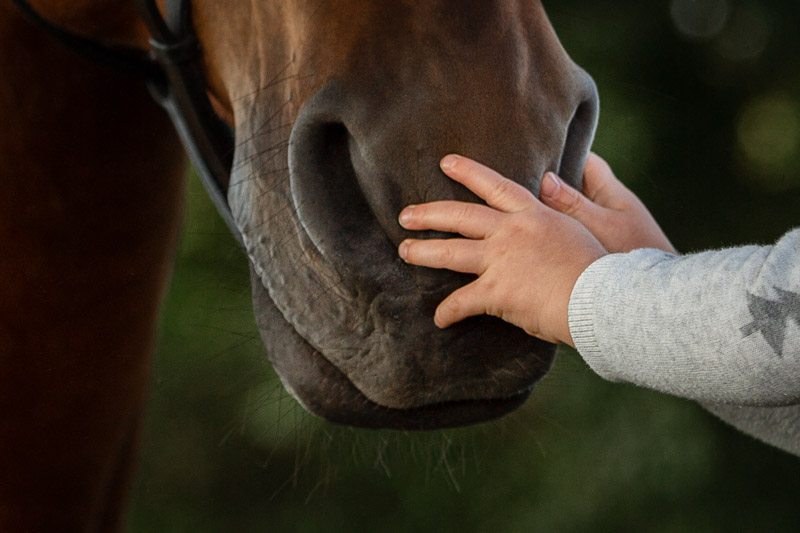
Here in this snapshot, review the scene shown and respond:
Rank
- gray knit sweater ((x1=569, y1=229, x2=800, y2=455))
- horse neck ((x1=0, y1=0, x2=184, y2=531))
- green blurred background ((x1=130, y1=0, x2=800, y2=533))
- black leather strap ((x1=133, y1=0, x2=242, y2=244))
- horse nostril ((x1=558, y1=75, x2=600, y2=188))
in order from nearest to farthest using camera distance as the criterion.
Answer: gray knit sweater ((x1=569, y1=229, x2=800, y2=455))
horse nostril ((x1=558, y1=75, x2=600, y2=188))
black leather strap ((x1=133, y1=0, x2=242, y2=244))
horse neck ((x1=0, y1=0, x2=184, y2=531))
green blurred background ((x1=130, y1=0, x2=800, y2=533))

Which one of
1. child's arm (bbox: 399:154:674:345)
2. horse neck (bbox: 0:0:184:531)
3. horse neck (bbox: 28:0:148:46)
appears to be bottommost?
horse neck (bbox: 0:0:184:531)

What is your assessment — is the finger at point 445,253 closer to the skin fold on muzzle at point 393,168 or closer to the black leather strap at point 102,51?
the skin fold on muzzle at point 393,168

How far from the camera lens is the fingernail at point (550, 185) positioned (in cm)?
56

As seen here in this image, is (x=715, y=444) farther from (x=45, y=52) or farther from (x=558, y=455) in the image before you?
(x=45, y=52)

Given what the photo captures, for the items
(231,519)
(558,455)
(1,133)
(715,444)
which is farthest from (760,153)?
(1,133)

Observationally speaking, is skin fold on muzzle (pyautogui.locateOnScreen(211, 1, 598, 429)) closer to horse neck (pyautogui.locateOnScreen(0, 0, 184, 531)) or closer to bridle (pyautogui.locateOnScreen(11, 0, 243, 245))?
bridle (pyautogui.locateOnScreen(11, 0, 243, 245))

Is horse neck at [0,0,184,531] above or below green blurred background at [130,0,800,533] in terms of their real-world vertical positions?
above

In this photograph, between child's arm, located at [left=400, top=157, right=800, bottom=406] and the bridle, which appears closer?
child's arm, located at [left=400, top=157, right=800, bottom=406]

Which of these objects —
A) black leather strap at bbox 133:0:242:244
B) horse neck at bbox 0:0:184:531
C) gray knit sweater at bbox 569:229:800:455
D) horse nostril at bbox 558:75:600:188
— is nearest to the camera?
gray knit sweater at bbox 569:229:800:455

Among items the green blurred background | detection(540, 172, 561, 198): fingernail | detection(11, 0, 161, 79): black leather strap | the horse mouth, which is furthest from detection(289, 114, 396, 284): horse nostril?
the green blurred background

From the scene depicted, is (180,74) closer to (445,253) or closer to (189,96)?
(189,96)

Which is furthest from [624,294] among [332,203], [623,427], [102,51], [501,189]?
[623,427]

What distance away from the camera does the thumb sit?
1.83 ft

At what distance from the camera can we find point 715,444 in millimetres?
2998
